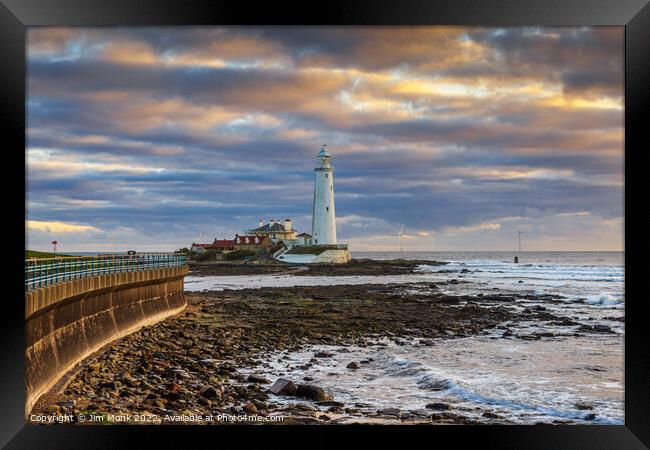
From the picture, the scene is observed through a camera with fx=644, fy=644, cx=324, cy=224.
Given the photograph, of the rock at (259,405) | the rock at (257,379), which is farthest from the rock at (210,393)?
the rock at (257,379)

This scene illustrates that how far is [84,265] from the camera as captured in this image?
11.9 m

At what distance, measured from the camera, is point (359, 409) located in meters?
8.77

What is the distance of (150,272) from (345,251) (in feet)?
140

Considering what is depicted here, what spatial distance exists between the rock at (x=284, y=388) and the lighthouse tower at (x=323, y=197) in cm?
4215

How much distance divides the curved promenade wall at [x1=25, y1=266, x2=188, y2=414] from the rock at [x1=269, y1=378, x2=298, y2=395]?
2888 millimetres

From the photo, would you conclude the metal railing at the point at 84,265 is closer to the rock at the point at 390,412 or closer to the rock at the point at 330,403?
the rock at the point at 330,403

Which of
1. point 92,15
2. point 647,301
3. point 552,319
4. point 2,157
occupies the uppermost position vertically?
point 92,15

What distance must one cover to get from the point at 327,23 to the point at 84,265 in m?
7.75

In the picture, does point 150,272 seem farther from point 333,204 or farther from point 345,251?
point 345,251

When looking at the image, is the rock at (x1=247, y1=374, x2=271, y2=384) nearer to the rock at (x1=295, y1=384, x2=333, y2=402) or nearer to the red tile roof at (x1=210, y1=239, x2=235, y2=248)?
the rock at (x1=295, y1=384, x2=333, y2=402)

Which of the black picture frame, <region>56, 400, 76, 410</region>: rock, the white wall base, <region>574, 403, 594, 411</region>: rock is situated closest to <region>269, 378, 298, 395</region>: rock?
<region>56, 400, 76, 410</region>: rock

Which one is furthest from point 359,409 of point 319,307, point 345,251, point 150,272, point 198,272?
point 345,251

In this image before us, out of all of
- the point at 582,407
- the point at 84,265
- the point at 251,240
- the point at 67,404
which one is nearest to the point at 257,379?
the point at 67,404

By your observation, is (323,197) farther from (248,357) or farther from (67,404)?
(67,404)
